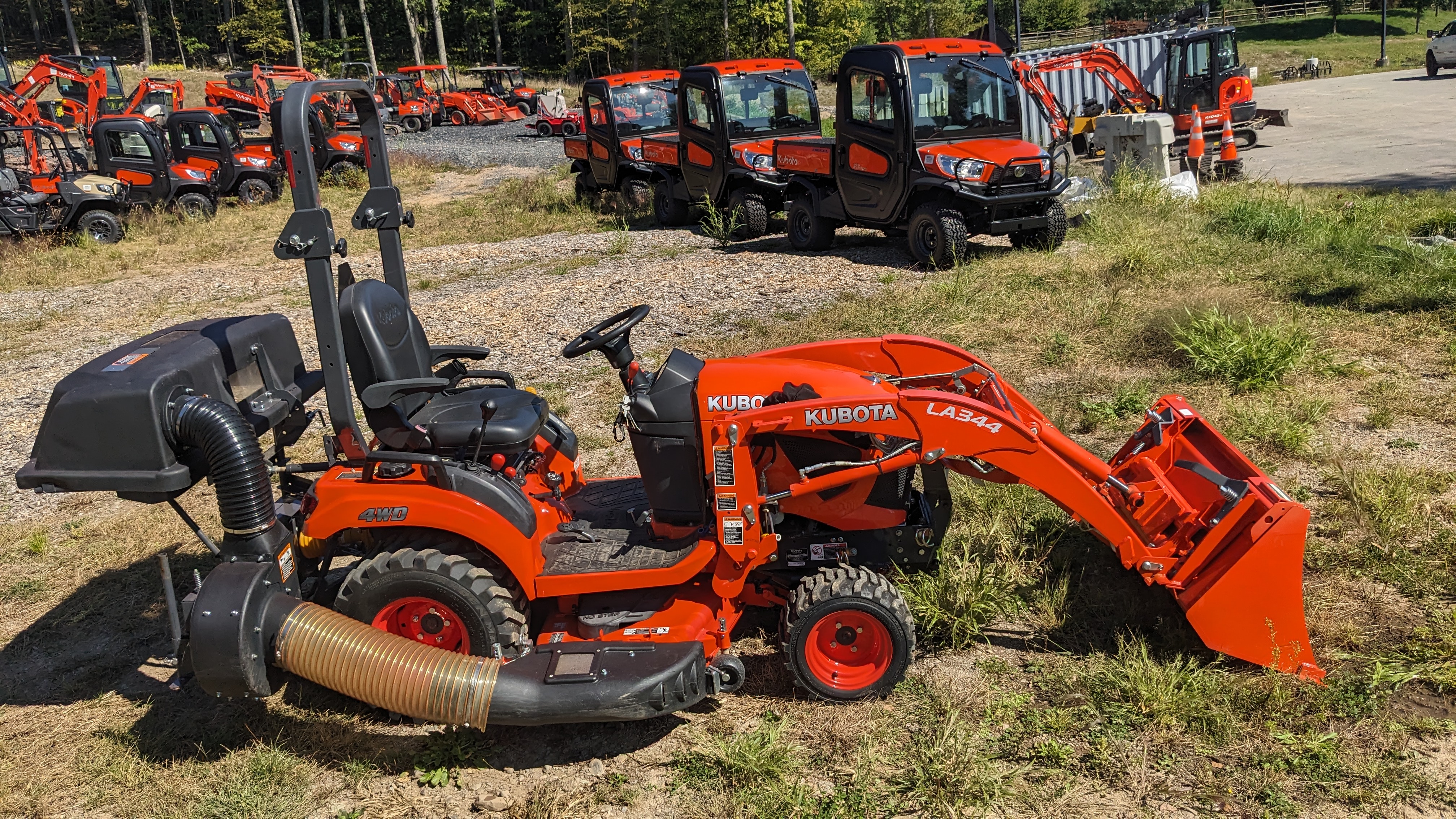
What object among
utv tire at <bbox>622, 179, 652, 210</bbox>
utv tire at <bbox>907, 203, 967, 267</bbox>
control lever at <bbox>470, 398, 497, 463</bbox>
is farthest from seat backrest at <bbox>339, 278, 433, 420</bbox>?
utv tire at <bbox>622, 179, 652, 210</bbox>

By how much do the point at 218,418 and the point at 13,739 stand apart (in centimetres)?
166

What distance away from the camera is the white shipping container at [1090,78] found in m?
20.1

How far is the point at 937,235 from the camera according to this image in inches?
433

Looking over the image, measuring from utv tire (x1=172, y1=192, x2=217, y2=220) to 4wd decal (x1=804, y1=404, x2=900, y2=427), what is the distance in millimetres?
17719

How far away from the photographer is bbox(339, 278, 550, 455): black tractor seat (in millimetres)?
4066

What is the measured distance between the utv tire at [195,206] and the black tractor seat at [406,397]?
53.0ft

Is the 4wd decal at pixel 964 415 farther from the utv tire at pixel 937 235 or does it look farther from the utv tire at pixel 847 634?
the utv tire at pixel 937 235

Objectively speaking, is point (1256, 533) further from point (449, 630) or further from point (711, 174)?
point (711, 174)

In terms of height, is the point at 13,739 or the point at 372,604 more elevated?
the point at 372,604

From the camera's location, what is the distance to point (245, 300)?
11.9 meters

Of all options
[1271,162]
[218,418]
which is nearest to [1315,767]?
[218,418]

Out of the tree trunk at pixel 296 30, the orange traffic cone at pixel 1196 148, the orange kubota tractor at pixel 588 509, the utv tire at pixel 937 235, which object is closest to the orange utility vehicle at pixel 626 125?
the utv tire at pixel 937 235

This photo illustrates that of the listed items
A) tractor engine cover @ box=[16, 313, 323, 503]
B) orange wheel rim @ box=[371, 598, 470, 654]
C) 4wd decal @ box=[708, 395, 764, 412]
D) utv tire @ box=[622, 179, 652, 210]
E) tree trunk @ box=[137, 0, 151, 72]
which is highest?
tree trunk @ box=[137, 0, 151, 72]

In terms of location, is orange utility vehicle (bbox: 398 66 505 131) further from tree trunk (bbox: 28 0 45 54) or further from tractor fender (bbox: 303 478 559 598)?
tree trunk (bbox: 28 0 45 54)
